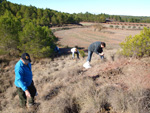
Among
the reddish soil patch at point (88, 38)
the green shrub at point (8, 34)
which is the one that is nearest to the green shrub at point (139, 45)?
the green shrub at point (8, 34)

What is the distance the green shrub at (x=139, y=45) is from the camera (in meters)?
5.65

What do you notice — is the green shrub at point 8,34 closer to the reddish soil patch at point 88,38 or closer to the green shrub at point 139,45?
the green shrub at point 139,45

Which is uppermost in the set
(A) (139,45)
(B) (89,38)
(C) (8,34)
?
(C) (8,34)

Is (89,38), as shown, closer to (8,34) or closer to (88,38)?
(88,38)

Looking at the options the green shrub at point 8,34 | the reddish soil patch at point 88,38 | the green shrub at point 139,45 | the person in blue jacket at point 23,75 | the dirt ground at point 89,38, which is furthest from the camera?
the reddish soil patch at point 88,38

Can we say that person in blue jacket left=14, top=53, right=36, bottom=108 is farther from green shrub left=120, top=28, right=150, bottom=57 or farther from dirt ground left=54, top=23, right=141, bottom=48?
dirt ground left=54, top=23, right=141, bottom=48

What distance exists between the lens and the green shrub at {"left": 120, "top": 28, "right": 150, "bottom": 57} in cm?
565

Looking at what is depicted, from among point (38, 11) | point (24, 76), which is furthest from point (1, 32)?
point (38, 11)

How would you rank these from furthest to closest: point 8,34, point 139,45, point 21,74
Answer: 1. point 8,34
2. point 139,45
3. point 21,74

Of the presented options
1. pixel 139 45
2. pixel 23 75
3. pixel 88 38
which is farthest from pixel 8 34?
pixel 88 38

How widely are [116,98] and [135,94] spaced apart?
45 cm

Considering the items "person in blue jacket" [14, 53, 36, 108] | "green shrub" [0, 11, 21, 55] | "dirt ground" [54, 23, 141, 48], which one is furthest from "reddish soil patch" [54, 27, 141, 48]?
"person in blue jacket" [14, 53, 36, 108]

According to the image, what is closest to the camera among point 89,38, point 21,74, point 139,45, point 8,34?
point 21,74

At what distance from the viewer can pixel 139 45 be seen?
19.0 ft
